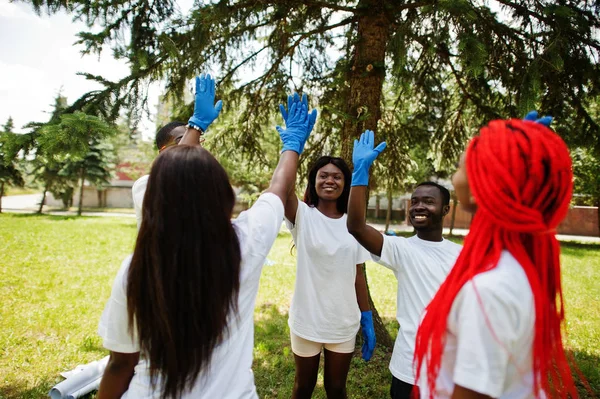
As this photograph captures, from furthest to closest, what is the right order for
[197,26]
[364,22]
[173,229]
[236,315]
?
[364,22], [197,26], [236,315], [173,229]

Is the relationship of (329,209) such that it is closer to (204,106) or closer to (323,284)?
(323,284)

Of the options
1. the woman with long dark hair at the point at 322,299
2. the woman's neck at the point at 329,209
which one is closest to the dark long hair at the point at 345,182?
the woman's neck at the point at 329,209

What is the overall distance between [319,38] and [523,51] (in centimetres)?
252

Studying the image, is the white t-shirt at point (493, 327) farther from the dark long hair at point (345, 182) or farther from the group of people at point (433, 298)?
the dark long hair at point (345, 182)

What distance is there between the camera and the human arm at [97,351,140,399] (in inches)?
47.0

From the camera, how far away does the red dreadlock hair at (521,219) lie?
1000 millimetres

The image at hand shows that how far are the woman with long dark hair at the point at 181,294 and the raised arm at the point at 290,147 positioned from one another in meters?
0.32

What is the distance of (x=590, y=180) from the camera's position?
48.3 ft

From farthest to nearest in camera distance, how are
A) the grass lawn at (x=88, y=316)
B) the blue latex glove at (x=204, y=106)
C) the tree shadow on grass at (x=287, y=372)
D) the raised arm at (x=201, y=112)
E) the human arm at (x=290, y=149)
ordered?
the grass lawn at (x=88, y=316) → the tree shadow on grass at (x=287, y=372) → the blue latex glove at (x=204, y=106) → the raised arm at (x=201, y=112) → the human arm at (x=290, y=149)

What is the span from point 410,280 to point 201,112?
1.54 metres

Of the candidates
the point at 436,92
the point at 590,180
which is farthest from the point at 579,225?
the point at 436,92

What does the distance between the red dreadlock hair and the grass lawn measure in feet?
8.66

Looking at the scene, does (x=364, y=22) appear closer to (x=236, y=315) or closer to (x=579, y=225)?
(x=236, y=315)

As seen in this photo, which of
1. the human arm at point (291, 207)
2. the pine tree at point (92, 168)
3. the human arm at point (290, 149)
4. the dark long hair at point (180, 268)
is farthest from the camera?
the pine tree at point (92, 168)
